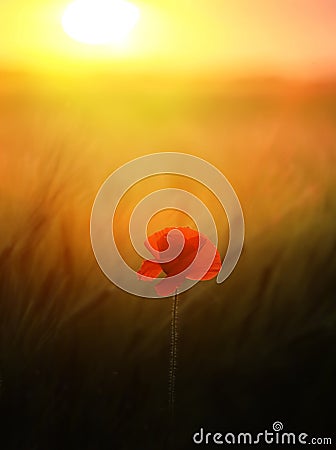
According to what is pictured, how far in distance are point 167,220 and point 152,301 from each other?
0.75 feet

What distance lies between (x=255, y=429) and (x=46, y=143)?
3.26 ft

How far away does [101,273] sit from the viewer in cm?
165

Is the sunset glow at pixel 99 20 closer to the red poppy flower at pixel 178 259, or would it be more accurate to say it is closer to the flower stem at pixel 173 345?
the red poppy flower at pixel 178 259

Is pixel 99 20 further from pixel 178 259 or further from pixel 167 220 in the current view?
pixel 178 259

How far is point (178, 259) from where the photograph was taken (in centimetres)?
167

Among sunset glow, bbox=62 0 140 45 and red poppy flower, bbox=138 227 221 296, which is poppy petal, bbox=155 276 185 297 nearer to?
red poppy flower, bbox=138 227 221 296

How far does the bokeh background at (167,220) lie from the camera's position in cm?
164

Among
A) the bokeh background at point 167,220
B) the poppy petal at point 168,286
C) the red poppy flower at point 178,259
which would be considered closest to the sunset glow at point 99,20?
the bokeh background at point 167,220

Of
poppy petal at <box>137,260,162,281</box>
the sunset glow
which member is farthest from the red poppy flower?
the sunset glow

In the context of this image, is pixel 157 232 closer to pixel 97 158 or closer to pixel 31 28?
pixel 97 158

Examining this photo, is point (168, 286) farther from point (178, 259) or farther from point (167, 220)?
point (167, 220)

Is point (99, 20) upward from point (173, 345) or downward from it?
upward

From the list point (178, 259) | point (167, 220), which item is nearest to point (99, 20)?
point (167, 220)

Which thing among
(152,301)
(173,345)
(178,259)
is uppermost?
(178,259)
